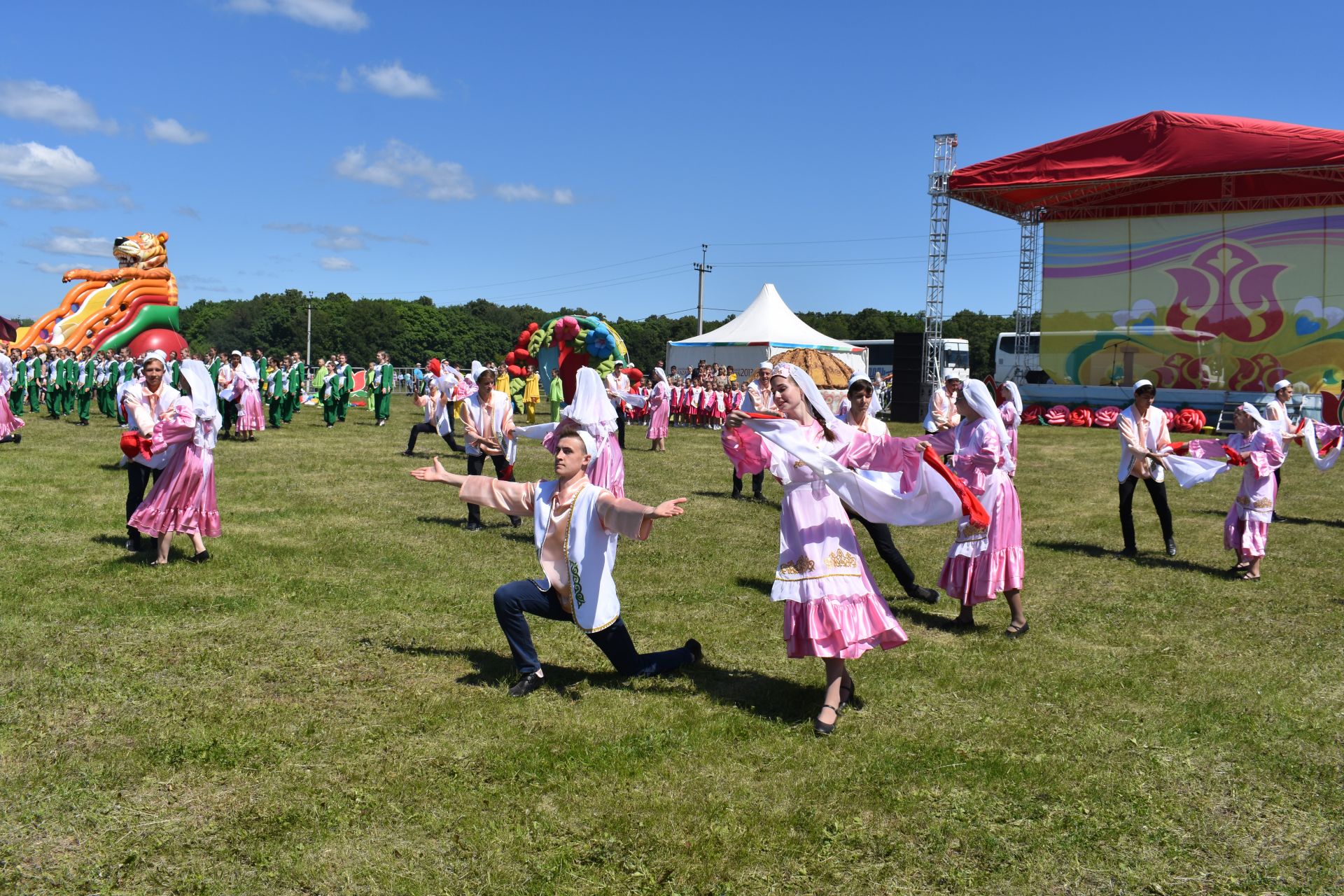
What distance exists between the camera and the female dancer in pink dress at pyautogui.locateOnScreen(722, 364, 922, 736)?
17.3 ft

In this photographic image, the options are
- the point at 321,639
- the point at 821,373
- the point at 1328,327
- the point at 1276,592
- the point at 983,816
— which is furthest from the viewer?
the point at 821,373

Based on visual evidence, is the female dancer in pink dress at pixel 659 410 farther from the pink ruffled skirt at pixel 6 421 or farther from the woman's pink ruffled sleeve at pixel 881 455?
the woman's pink ruffled sleeve at pixel 881 455

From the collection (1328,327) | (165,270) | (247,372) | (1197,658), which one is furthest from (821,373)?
(1197,658)

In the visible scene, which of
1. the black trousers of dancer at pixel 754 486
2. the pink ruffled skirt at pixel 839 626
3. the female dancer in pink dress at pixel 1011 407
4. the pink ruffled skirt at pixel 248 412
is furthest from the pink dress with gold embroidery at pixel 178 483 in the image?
the pink ruffled skirt at pixel 248 412

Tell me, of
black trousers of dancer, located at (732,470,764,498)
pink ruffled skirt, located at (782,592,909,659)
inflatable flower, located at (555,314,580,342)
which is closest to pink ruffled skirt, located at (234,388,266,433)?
inflatable flower, located at (555,314,580,342)

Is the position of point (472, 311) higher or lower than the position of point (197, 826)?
higher

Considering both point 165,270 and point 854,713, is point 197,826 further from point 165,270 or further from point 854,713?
point 165,270

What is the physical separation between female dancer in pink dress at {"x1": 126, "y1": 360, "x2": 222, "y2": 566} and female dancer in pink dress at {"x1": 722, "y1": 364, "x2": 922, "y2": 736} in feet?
17.1

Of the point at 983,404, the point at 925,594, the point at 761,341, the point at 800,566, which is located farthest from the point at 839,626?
the point at 761,341

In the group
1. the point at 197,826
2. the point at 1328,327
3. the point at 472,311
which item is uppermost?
the point at 472,311

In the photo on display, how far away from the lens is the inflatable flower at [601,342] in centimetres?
2527

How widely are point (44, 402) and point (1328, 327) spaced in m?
39.0

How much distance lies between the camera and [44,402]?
30.6 metres

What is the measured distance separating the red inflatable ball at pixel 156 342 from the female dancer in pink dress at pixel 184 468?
29829 millimetres
